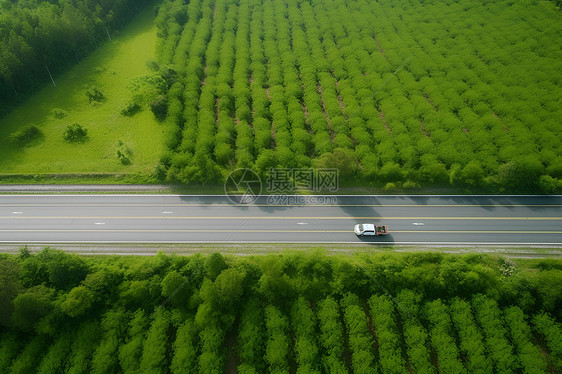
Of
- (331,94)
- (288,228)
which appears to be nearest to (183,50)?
(331,94)

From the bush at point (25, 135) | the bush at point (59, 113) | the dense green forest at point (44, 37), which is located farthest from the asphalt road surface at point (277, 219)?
the dense green forest at point (44, 37)

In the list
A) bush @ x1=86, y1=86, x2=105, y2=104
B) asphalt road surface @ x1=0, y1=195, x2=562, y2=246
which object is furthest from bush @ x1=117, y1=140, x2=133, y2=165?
bush @ x1=86, y1=86, x2=105, y2=104

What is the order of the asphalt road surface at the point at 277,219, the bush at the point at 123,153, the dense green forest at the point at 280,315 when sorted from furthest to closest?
the bush at the point at 123,153 < the asphalt road surface at the point at 277,219 < the dense green forest at the point at 280,315

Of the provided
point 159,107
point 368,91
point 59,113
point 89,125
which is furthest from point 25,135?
point 368,91

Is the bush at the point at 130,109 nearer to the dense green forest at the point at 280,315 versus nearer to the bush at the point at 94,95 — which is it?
the bush at the point at 94,95

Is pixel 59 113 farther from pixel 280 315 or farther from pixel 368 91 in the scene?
pixel 368 91

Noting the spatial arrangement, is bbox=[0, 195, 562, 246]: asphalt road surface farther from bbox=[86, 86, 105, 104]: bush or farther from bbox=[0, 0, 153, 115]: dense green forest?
bbox=[0, 0, 153, 115]: dense green forest
